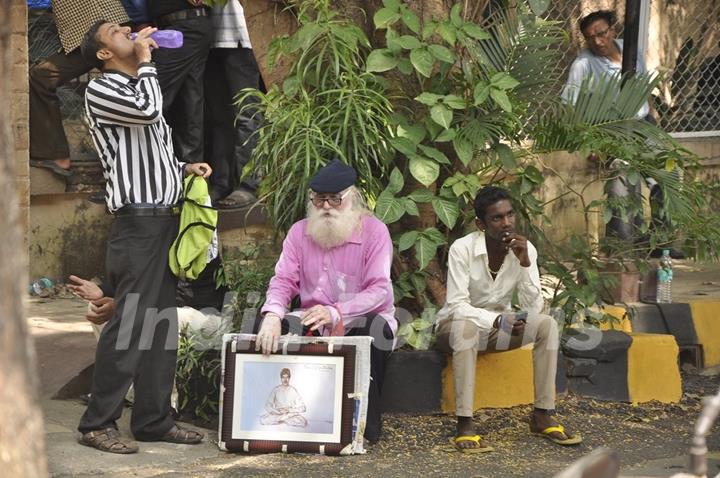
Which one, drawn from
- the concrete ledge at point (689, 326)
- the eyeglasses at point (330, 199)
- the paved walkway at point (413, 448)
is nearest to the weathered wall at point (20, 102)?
the paved walkway at point (413, 448)

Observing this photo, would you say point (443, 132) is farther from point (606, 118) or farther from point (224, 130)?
point (224, 130)

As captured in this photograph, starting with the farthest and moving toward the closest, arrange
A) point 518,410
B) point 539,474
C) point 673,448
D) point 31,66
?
point 31,66 < point 518,410 < point 673,448 < point 539,474

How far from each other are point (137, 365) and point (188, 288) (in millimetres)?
935

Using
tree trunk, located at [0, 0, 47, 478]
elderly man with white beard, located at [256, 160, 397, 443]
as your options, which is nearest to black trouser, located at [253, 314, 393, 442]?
elderly man with white beard, located at [256, 160, 397, 443]

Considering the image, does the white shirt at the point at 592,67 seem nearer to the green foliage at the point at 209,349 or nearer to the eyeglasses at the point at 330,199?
the eyeglasses at the point at 330,199

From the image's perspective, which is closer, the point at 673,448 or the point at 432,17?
the point at 673,448

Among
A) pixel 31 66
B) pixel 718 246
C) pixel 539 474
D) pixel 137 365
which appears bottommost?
pixel 539 474

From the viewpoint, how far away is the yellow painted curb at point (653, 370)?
285 inches

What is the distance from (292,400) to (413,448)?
2.11ft

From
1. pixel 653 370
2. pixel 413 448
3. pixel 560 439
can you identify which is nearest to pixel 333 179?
pixel 413 448

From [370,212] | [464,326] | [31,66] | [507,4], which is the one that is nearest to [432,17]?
[507,4]

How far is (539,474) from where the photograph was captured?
6012 millimetres

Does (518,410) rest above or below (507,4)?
below

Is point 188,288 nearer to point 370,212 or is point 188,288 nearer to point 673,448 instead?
point 370,212
